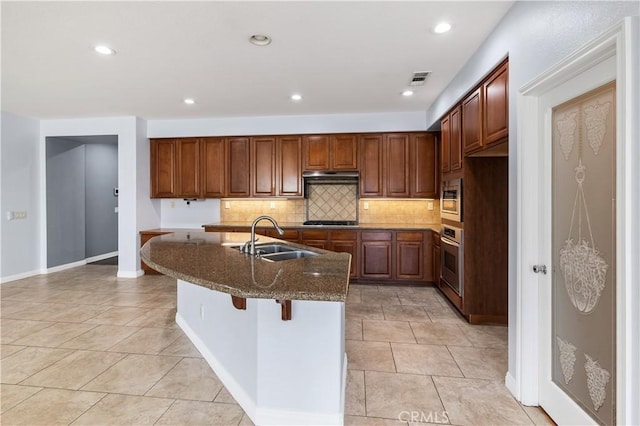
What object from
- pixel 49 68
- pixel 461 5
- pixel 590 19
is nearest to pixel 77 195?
pixel 49 68

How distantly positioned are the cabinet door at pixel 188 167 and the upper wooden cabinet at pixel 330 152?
72.4 inches

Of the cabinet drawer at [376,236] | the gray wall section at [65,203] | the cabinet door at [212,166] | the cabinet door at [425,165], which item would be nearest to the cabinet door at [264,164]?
the cabinet door at [212,166]

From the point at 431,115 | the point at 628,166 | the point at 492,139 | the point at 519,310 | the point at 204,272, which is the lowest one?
the point at 519,310

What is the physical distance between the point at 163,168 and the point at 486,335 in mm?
5189

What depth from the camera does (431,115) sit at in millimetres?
4363

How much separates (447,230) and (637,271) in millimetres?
2558

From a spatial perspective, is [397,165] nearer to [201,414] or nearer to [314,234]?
[314,234]

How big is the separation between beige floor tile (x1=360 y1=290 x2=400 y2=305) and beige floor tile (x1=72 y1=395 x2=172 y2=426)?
2480mm

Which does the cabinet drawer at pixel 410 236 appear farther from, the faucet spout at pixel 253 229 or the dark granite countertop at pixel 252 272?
the faucet spout at pixel 253 229

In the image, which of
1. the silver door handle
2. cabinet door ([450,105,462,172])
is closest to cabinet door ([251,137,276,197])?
cabinet door ([450,105,462,172])

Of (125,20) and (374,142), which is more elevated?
(125,20)

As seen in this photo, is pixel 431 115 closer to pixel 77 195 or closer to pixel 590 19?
pixel 590 19

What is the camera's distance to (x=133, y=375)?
222 cm

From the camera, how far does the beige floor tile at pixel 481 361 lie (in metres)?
2.26
